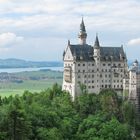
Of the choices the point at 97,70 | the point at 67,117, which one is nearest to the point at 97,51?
the point at 97,70

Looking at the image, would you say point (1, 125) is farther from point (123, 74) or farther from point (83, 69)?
point (123, 74)

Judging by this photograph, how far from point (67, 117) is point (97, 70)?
67.6 ft

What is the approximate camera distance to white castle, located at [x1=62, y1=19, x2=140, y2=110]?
117 meters

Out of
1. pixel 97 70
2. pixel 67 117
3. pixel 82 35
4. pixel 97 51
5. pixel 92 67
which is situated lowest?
pixel 67 117

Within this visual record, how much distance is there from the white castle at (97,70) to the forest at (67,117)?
9.74 feet

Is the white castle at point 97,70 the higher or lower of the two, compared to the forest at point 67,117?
higher

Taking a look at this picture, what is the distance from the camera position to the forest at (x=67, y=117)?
80125 mm

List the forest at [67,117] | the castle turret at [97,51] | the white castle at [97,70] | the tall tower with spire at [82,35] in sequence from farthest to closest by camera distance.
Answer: the tall tower with spire at [82,35], the castle turret at [97,51], the white castle at [97,70], the forest at [67,117]

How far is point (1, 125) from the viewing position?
80.9 m

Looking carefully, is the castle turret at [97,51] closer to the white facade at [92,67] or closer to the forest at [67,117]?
the white facade at [92,67]

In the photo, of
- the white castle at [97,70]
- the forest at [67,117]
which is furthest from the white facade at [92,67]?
the forest at [67,117]

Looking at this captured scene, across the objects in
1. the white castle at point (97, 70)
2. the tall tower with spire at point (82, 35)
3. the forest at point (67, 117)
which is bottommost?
the forest at point (67, 117)

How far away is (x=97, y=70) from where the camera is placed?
393ft

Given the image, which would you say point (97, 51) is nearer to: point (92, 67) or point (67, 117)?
point (92, 67)
